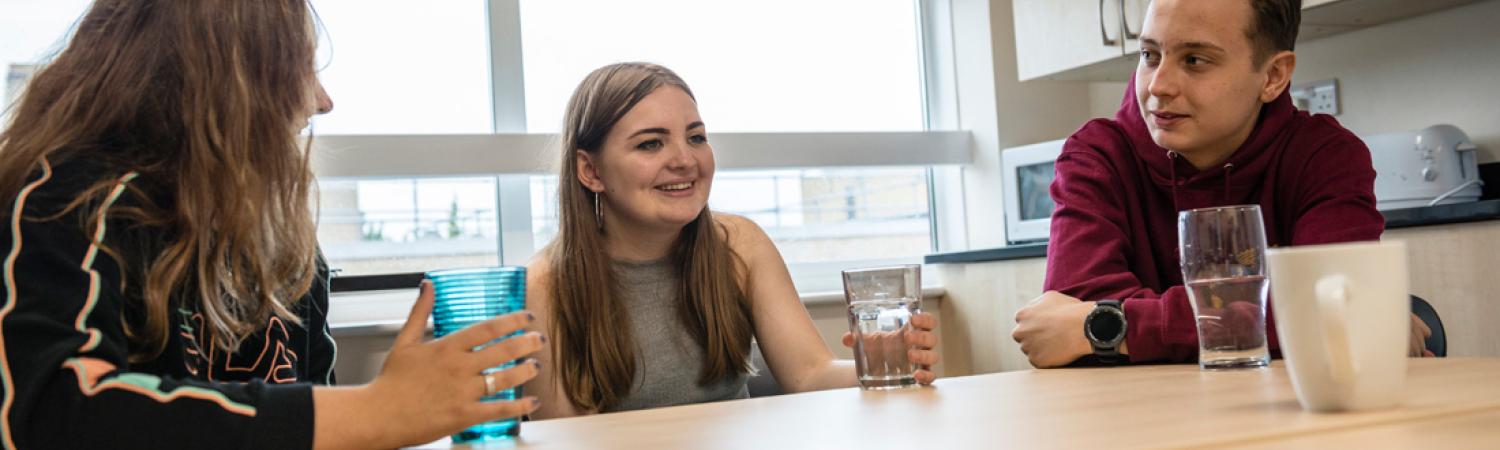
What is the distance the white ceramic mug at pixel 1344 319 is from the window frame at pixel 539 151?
2.24 metres

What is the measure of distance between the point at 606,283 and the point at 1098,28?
1.98m

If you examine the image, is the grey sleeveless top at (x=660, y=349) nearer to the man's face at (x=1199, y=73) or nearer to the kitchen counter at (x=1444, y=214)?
the man's face at (x=1199, y=73)

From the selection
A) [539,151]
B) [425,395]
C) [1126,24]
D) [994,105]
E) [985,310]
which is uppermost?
[1126,24]

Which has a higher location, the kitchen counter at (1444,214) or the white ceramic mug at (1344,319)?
the kitchen counter at (1444,214)

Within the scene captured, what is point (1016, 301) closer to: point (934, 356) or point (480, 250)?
point (480, 250)

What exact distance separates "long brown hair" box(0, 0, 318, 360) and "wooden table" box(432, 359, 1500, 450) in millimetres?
251

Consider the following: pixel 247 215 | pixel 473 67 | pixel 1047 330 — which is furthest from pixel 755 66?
pixel 247 215

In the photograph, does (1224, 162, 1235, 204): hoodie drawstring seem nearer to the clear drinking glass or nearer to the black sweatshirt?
the clear drinking glass

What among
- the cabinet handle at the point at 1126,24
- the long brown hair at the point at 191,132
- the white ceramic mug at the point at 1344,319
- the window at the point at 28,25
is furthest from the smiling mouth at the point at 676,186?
the window at the point at 28,25

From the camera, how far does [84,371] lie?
2.71 feet

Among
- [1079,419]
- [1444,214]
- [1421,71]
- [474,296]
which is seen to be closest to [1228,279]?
[1079,419]

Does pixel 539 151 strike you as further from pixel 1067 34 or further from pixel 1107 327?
pixel 1107 327

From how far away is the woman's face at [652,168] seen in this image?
2.05 metres

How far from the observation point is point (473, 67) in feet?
11.5
